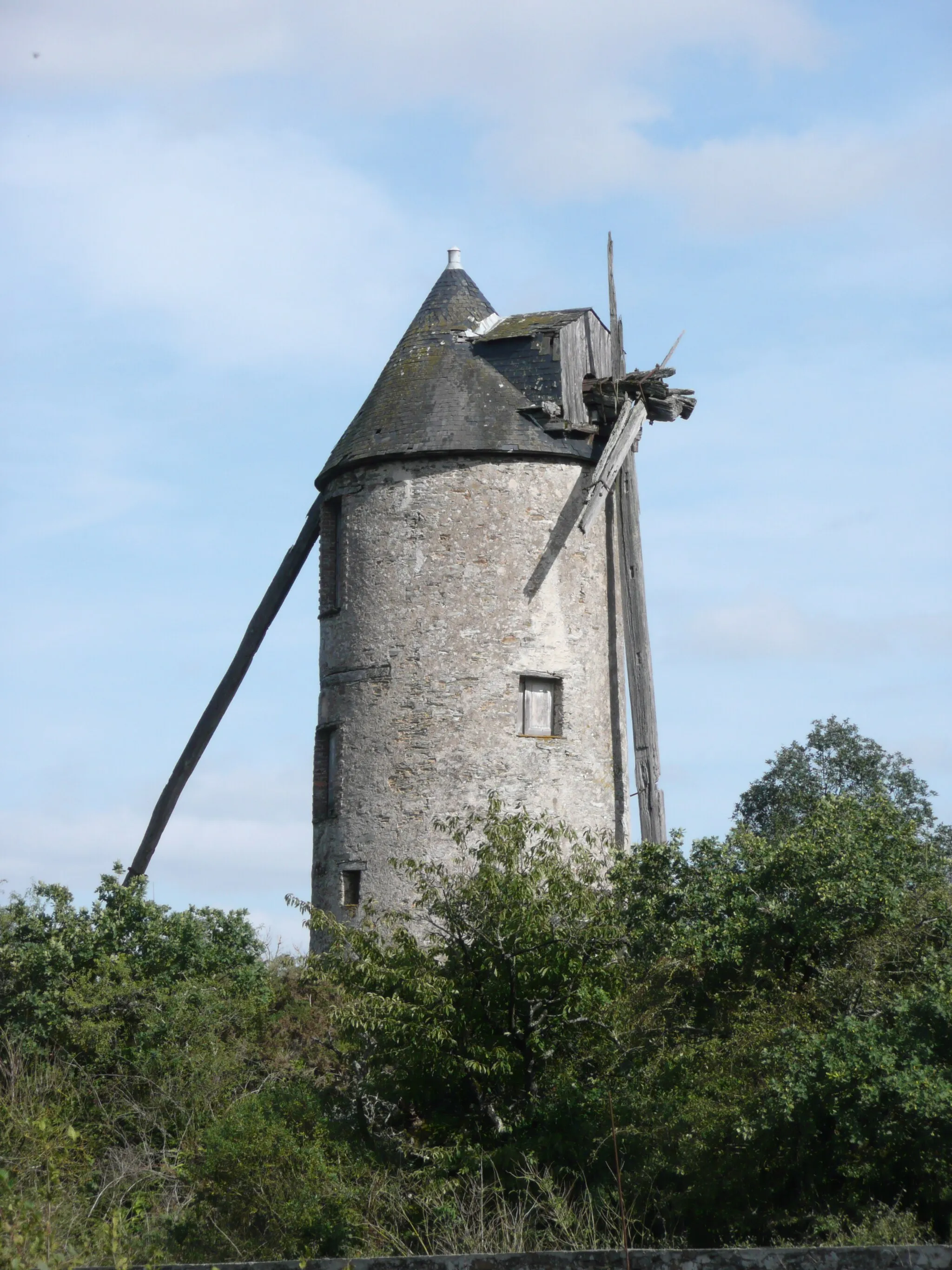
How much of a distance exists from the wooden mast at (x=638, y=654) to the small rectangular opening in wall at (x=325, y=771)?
343 centimetres

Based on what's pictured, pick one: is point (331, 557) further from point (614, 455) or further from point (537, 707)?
point (614, 455)

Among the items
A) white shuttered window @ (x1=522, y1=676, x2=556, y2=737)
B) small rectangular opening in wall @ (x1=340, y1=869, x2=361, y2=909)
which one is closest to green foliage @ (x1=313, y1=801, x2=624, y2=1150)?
small rectangular opening in wall @ (x1=340, y1=869, x2=361, y2=909)

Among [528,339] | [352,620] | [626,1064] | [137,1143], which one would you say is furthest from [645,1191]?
[528,339]

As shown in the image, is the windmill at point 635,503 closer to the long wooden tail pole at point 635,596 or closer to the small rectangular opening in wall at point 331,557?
the long wooden tail pole at point 635,596

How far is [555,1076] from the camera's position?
13.9 meters

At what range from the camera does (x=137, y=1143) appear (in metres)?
16.2

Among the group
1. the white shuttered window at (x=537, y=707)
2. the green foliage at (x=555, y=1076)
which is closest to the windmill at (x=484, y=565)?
the white shuttered window at (x=537, y=707)

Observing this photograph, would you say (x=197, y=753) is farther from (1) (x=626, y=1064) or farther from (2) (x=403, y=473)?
(1) (x=626, y=1064)

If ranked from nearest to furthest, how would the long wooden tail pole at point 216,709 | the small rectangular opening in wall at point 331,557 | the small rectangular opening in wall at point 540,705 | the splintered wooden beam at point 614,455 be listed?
the small rectangular opening in wall at point 540,705 → the splintered wooden beam at point 614,455 → the small rectangular opening in wall at point 331,557 → the long wooden tail pole at point 216,709

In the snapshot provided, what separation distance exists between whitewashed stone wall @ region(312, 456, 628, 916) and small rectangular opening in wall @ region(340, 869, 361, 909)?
6 cm

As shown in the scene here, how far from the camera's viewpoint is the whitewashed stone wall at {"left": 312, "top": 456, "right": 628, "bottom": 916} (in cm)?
1842

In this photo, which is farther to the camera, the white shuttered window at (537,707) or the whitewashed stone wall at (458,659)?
the white shuttered window at (537,707)

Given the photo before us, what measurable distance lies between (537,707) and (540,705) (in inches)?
1.4

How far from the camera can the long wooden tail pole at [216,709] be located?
2134 cm
